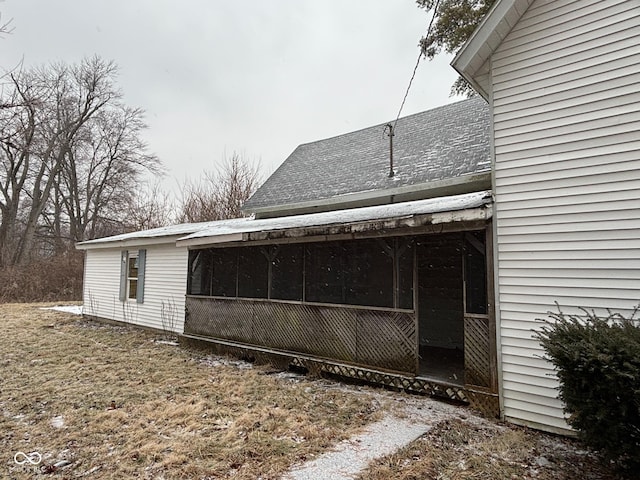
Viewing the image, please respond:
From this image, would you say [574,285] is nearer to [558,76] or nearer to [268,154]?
[558,76]

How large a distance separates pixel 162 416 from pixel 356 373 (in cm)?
284

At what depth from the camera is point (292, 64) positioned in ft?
52.4

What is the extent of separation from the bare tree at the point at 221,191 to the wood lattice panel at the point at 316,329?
14843mm

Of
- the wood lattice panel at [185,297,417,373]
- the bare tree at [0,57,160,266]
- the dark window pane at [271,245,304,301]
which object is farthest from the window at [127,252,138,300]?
the bare tree at [0,57,160,266]

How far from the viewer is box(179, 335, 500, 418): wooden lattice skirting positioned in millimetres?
4746

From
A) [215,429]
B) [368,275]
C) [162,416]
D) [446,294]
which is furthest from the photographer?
[368,275]

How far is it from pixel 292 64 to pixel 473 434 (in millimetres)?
15419

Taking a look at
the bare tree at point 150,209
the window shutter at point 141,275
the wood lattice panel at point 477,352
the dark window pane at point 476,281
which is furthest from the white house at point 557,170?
the bare tree at point 150,209

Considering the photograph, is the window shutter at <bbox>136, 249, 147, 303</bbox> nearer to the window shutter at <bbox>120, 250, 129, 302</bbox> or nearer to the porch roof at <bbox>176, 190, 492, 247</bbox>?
the window shutter at <bbox>120, 250, 129, 302</bbox>

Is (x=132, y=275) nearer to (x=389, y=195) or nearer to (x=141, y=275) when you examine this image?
(x=141, y=275)

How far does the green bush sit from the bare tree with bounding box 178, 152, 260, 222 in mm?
20790

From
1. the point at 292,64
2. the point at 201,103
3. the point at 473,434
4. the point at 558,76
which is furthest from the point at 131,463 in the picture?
the point at 201,103

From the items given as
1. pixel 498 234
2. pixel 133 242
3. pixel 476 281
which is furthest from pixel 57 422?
pixel 133 242

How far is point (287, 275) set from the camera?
1029cm
